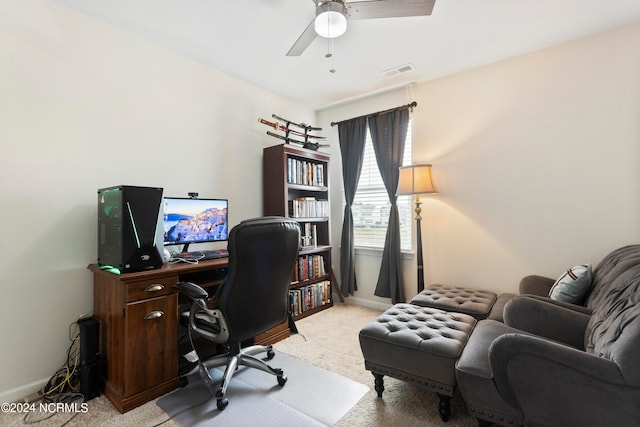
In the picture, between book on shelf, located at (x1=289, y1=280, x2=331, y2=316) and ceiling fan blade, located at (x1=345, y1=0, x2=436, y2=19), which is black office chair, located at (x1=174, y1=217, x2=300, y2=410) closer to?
book on shelf, located at (x1=289, y1=280, x2=331, y2=316)

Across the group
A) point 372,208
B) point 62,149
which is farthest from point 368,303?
point 62,149

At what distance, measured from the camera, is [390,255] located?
320 cm

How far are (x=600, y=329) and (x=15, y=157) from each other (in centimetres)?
340

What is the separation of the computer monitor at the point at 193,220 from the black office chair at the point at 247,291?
0.64m

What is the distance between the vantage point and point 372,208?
3.54 metres

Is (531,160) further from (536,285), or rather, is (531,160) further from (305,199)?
(305,199)

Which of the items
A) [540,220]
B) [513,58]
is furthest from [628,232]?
[513,58]

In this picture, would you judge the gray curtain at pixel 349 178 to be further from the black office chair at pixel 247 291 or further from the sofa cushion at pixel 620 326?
the sofa cushion at pixel 620 326

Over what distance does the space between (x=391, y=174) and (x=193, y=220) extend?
216cm

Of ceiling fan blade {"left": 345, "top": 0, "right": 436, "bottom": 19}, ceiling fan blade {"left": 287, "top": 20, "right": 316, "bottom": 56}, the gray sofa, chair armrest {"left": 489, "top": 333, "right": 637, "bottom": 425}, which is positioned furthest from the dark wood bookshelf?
chair armrest {"left": 489, "top": 333, "right": 637, "bottom": 425}

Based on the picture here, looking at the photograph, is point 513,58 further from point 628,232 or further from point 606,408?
point 606,408

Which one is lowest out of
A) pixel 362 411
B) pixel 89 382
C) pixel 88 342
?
pixel 362 411

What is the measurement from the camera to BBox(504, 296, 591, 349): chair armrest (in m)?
1.56

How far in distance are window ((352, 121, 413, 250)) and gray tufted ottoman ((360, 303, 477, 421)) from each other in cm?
151
